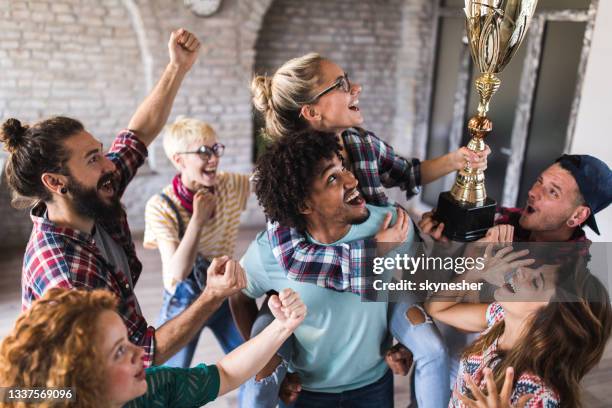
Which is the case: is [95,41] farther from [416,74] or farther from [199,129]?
[416,74]

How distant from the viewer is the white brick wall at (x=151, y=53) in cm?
507

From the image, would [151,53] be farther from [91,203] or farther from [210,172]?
[91,203]

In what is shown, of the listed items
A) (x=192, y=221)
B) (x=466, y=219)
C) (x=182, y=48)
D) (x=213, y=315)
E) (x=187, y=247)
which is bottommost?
(x=213, y=315)

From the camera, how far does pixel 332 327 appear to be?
1.65 m

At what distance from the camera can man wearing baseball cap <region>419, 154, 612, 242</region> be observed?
184cm

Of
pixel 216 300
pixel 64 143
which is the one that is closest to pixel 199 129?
pixel 64 143

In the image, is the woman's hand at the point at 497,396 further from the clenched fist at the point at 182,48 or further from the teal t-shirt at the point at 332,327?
the clenched fist at the point at 182,48

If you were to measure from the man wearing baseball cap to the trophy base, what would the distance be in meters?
0.32

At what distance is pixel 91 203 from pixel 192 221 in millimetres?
659

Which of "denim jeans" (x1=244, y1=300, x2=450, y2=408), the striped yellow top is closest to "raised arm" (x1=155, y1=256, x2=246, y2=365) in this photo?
"denim jeans" (x1=244, y1=300, x2=450, y2=408)

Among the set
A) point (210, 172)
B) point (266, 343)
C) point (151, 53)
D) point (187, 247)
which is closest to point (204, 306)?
point (266, 343)

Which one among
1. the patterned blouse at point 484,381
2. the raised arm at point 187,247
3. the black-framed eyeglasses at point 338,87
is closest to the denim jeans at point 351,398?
the patterned blouse at point 484,381

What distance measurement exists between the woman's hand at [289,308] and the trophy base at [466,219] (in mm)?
516

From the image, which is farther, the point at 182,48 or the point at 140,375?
the point at 182,48
